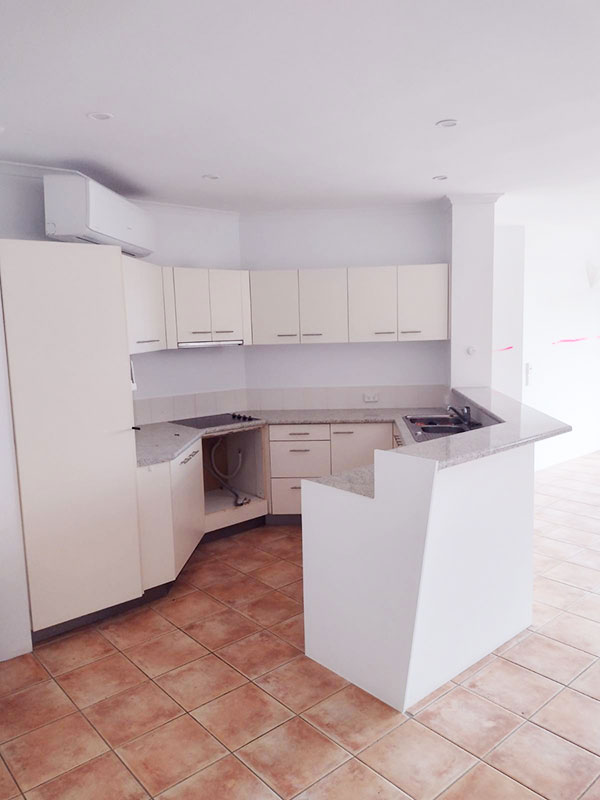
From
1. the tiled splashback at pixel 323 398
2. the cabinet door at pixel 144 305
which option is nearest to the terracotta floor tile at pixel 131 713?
the cabinet door at pixel 144 305

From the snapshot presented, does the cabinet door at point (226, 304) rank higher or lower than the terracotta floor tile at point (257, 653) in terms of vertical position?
higher

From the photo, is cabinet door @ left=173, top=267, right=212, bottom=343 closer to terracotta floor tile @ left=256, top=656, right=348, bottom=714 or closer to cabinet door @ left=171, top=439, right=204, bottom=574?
cabinet door @ left=171, top=439, right=204, bottom=574

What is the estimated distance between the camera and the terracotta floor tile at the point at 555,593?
3447 millimetres

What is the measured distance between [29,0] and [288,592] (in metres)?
3.12

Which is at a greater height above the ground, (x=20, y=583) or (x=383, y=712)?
(x=20, y=583)

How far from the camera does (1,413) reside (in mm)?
2893

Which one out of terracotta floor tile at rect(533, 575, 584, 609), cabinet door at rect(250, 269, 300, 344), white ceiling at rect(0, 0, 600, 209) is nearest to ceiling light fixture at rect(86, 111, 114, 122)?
white ceiling at rect(0, 0, 600, 209)

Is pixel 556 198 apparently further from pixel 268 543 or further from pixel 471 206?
pixel 268 543

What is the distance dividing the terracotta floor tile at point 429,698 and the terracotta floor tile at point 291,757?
0.39 metres

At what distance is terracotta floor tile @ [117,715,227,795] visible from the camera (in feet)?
7.11

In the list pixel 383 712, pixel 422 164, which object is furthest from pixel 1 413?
pixel 422 164

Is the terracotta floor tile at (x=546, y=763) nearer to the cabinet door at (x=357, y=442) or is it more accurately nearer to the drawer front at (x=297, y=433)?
the cabinet door at (x=357, y=442)

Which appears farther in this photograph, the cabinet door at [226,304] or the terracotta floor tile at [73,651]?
the cabinet door at [226,304]

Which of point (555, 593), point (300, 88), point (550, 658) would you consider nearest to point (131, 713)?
point (550, 658)
